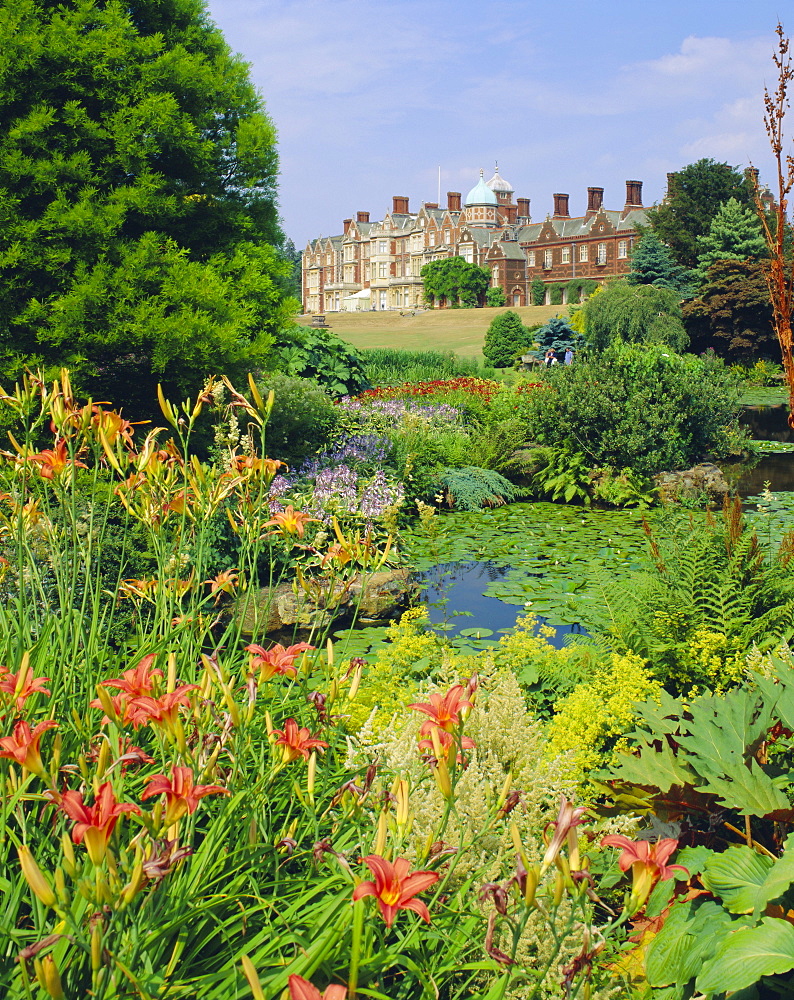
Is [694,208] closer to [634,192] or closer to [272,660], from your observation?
[634,192]

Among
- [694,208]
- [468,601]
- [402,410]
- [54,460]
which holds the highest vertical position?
[694,208]

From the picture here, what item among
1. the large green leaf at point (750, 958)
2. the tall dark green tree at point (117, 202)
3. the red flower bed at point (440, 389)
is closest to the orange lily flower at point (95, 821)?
the large green leaf at point (750, 958)

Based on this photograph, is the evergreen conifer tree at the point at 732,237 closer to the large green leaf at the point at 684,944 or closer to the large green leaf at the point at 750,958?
the large green leaf at the point at 684,944

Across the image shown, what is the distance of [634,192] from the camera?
194 ft

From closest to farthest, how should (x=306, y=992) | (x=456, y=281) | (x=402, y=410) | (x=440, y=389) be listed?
(x=306, y=992) < (x=402, y=410) < (x=440, y=389) < (x=456, y=281)

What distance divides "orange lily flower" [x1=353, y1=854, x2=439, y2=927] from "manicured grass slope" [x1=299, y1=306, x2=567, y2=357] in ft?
118

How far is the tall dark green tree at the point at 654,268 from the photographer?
35500mm

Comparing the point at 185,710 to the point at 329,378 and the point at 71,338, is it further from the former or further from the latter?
the point at 329,378

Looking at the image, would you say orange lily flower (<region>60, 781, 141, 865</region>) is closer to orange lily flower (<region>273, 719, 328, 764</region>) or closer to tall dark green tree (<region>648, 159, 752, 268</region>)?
orange lily flower (<region>273, 719, 328, 764</region>)

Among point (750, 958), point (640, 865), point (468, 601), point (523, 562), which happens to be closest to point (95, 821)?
point (640, 865)

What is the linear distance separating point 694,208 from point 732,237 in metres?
3.73

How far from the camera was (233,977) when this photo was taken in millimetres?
1404

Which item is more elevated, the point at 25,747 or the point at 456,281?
the point at 456,281

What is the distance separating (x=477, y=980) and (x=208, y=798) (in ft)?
2.47
